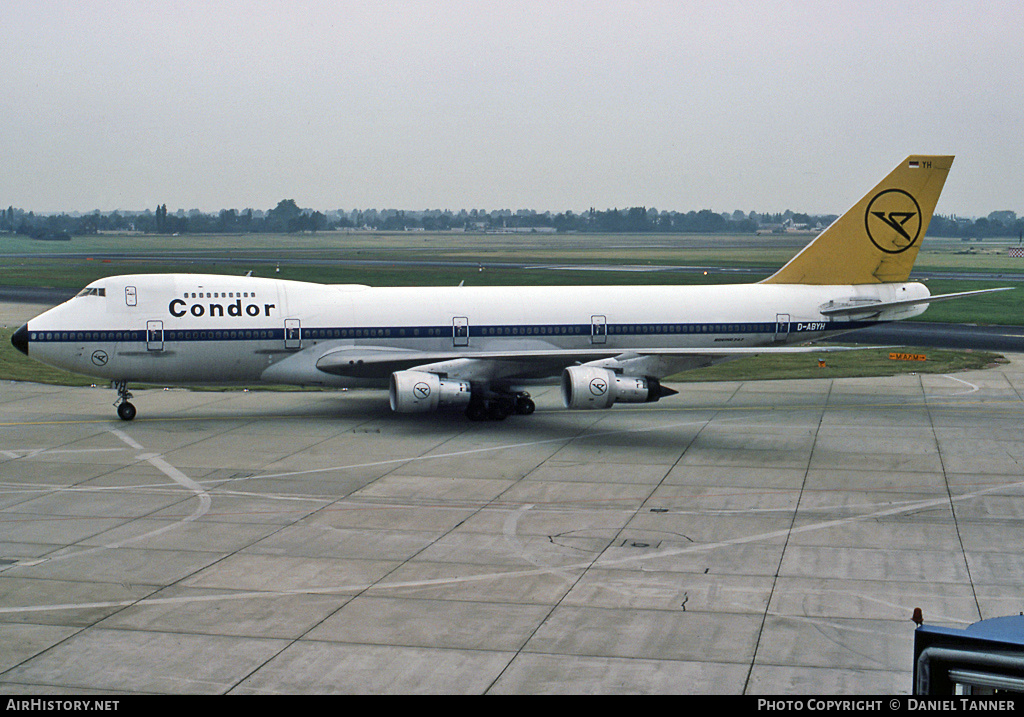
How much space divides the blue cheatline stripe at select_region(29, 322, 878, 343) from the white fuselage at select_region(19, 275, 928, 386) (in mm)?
34

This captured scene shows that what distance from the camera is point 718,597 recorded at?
17.8 m

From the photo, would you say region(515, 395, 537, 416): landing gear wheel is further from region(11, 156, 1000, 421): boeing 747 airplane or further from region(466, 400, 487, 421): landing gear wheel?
region(466, 400, 487, 421): landing gear wheel

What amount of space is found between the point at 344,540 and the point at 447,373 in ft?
39.9

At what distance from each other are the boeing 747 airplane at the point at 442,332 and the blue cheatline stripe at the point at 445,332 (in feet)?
0.15

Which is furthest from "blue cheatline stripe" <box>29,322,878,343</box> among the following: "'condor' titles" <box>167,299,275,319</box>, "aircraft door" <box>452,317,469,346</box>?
"'condor' titles" <box>167,299,275,319</box>

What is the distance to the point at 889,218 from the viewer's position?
126ft

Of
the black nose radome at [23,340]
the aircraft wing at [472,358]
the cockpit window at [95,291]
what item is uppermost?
the cockpit window at [95,291]

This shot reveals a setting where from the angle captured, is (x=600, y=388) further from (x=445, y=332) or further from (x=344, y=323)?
(x=344, y=323)

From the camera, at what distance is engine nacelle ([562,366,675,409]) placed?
3119cm

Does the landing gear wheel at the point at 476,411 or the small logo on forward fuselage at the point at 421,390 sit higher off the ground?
the small logo on forward fuselage at the point at 421,390

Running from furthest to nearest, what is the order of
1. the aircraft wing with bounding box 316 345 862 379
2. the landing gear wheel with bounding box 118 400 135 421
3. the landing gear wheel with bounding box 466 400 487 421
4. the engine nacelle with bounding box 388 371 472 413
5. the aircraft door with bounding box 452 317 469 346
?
the aircraft door with bounding box 452 317 469 346 → the landing gear wheel with bounding box 118 400 135 421 → the landing gear wheel with bounding box 466 400 487 421 → the aircraft wing with bounding box 316 345 862 379 → the engine nacelle with bounding box 388 371 472 413

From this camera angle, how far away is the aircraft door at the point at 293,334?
111 feet

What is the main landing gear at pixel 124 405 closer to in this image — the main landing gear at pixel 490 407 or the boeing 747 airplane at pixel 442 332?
the boeing 747 airplane at pixel 442 332

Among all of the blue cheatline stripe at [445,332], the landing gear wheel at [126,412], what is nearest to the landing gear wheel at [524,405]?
the blue cheatline stripe at [445,332]
